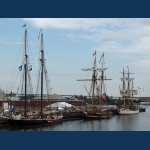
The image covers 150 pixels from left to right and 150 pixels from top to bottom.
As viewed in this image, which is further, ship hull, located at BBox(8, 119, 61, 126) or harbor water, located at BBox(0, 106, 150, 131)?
ship hull, located at BBox(8, 119, 61, 126)

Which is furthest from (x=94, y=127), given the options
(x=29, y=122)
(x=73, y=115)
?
(x=73, y=115)

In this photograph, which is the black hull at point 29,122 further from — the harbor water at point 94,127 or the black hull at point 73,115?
the black hull at point 73,115

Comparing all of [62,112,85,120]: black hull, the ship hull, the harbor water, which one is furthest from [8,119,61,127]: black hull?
[62,112,85,120]: black hull

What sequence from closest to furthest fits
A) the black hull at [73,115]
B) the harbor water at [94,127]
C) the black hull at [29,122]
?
1. the harbor water at [94,127]
2. the black hull at [29,122]
3. the black hull at [73,115]

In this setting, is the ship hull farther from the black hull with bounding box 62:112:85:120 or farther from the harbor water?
the black hull with bounding box 62:112:85:120

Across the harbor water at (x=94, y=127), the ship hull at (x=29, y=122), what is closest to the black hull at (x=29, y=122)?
the ship hull at (x=29, y=122)

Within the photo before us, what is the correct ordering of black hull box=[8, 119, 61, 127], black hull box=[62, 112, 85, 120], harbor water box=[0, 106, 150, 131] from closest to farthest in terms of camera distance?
harbor water box=[0, 106, 150, 131]
black hull box=[8, 119, 61, 127]
black hull box=[62, 112, 85, 120]

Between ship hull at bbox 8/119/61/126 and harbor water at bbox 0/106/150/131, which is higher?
ship hull at bbox 8/119/61/126

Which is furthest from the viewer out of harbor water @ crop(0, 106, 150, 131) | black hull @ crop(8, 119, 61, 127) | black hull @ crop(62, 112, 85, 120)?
black hull @ crop(62, 112, 85, 120)

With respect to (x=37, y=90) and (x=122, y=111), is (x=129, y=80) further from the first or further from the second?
(x=37, y=90)

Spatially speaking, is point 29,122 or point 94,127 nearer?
point 29,122

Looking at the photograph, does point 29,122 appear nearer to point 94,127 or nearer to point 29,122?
point 29,122

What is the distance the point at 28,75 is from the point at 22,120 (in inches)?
247

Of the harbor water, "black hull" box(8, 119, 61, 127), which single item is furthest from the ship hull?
the harbor water
